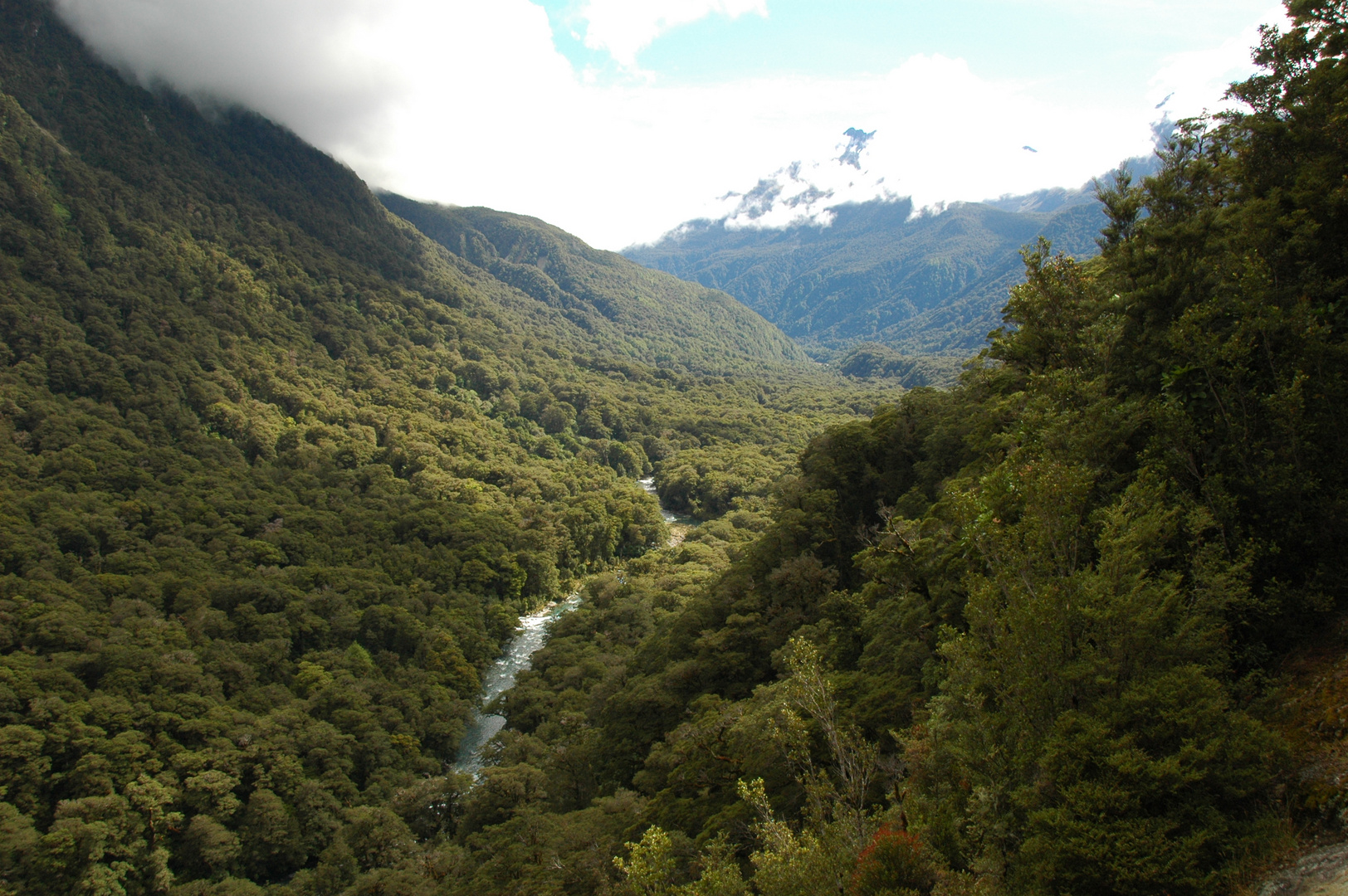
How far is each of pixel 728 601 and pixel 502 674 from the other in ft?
126

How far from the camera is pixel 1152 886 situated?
11352mm

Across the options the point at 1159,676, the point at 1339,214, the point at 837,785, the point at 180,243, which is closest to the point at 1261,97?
the point at 1339,214

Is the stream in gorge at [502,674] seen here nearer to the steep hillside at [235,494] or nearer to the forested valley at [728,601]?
the steep hillside at [235,494]

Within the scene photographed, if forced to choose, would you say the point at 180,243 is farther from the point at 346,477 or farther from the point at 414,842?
the point at 414,842

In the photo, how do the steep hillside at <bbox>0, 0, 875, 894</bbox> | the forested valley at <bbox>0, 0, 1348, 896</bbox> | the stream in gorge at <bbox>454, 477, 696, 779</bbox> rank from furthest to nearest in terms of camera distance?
the stream in gorge at <bbox>454, 477, 696, 779</bbox> → the steep hillside at <bbox>0, 0, 875, 894</bbox> → the forested valley at <bbox>0, 0, 1348, 896</bbox>

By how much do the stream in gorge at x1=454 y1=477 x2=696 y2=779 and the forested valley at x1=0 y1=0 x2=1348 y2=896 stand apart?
2598mm

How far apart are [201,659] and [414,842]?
29.9m

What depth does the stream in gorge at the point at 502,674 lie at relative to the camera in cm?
6159

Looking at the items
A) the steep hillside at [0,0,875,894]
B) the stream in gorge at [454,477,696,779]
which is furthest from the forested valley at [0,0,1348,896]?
the stream in gorge at [454,477,696,779]

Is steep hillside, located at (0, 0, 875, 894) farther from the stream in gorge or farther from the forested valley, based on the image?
the stream in gorge

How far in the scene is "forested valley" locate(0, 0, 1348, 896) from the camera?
14.1 metres

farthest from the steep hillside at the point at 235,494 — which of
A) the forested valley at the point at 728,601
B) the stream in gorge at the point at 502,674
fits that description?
the stream in gorge at the point at 502,674

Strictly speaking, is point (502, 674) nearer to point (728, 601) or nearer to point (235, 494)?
point (728, 601)

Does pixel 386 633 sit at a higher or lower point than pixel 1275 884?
lower
